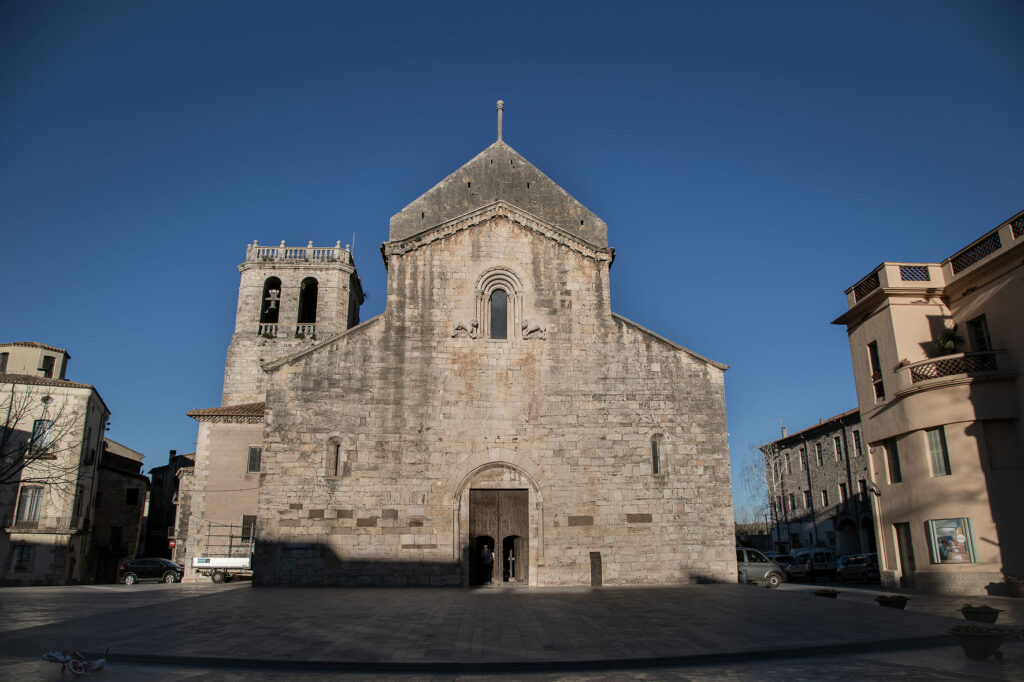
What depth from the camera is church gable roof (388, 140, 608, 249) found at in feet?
82.5

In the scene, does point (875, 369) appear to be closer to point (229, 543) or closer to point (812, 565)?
point (812, 565)

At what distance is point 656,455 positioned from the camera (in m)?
21.6

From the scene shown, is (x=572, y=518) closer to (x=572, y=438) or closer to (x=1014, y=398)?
(x=572, y=438)

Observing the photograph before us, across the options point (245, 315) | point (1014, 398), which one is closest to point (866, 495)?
point (1014, 398)

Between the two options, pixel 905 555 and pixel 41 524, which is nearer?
pixel 905 555

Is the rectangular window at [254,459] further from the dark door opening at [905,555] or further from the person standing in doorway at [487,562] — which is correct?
the dark door opening at [905,555]

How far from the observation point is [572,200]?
2625 cm

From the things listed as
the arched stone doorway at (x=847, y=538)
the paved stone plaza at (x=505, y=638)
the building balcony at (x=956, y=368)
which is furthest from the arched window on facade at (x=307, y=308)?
the arched stone doorway at (x=847, y=538)

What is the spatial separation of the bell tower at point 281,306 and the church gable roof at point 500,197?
18867 millimetres

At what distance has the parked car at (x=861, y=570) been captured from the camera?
93.9ft

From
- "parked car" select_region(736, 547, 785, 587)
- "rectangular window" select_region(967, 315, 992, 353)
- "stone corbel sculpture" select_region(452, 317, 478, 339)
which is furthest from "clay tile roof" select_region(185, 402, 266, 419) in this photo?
"rectangular window" select_region(967, 315, 992, 353)

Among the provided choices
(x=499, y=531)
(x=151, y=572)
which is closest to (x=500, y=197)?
(x=499, y=531)

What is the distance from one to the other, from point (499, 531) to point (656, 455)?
17.9 feet

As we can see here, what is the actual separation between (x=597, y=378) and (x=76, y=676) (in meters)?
16.2
